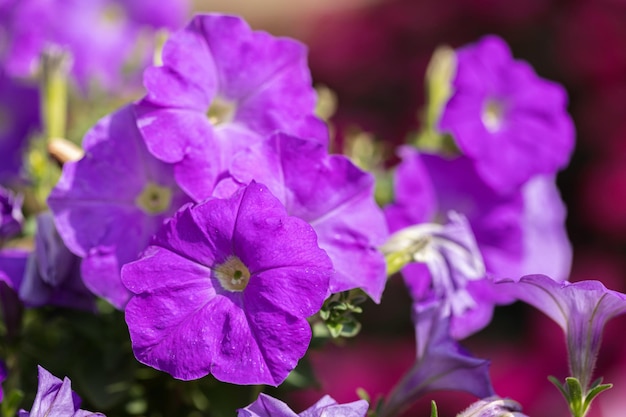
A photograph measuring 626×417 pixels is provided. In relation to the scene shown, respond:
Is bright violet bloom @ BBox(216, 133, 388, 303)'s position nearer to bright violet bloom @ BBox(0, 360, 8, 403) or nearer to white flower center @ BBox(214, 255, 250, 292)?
white flower center @ BBox(214, 255, 250, 292)

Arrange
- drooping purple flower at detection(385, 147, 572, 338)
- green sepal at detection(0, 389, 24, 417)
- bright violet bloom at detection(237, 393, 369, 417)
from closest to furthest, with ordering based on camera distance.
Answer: bright violet bloom at detection(237, 393, 369, 417) → green sepal at detection(0, 389, 24, 417) → drooping purple flower at detection(385, 147, 572, 338)

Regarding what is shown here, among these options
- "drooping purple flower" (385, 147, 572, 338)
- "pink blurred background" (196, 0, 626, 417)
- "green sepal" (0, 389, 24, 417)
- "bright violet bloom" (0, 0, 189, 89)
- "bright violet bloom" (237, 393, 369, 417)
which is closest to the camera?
"bright violet bloom" (237, 393, 369, 417)

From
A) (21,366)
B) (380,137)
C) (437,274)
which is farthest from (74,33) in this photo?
(380,137)

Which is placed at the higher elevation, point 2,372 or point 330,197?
point 330,197

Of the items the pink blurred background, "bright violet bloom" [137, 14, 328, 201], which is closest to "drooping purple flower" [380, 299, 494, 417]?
"bright violet bloom" [137, 14, 328, 201]

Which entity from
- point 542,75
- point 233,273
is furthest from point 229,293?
point 542,75

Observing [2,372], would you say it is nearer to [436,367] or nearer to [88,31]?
[436,367]
